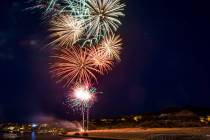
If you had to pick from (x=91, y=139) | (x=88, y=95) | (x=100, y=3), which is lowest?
(x=91, y=139)

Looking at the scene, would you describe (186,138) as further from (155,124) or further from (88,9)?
(155,124)

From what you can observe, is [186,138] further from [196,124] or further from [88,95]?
[196,124]

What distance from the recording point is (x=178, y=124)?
66.8m

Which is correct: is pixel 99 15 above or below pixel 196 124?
above

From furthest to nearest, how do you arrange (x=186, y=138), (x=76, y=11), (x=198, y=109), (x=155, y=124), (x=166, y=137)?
1. (x=198, y=109)
2. (x=155, y=124)
3. (x=166, y=137)
4. (x=186, y=138)
5. (x=76, y=11)

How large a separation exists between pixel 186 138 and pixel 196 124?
126 ft

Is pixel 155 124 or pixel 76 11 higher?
pixel 76 11

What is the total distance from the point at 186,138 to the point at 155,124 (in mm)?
44297

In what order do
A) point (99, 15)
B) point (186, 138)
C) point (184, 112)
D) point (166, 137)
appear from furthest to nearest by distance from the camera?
point (184, 112)
point (166, 137)
point (186, 138)
point (99, 15)

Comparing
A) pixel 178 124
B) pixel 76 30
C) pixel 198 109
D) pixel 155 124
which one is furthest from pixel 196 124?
pixel 198 109

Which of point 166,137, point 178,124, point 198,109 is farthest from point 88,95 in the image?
point 198,109

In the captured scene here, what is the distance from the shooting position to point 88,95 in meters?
48.5

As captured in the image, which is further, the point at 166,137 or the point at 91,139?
the point at 91,139

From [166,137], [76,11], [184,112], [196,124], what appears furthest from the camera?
[184,112]
